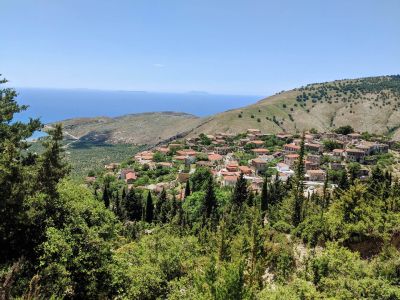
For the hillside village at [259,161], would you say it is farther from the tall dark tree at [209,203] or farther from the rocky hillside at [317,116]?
the rocky hillside at [317,116]

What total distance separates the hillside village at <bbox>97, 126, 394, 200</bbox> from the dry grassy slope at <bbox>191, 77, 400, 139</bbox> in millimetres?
41627

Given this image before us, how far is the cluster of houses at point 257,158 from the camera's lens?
257 feet

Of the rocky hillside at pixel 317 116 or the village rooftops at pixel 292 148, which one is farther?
the rocky hillside at pixel 317 116

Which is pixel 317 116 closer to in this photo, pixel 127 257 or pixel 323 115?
pixel 323 115

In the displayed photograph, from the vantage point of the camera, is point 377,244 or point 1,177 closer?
point 1,177

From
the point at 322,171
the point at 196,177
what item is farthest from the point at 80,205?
the point at 322,171

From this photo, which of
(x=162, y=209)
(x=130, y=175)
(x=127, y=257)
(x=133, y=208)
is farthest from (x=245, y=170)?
(x=127, y=257)

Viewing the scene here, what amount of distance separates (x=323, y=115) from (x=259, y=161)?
10429 cm

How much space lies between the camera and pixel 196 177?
76.1m

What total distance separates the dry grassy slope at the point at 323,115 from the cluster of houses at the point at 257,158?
40.3 m

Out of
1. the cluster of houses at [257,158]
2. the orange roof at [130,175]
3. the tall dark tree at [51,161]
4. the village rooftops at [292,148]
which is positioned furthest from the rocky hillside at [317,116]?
the tall dark tree at [51,161]

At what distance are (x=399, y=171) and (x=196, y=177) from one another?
42.3 metres

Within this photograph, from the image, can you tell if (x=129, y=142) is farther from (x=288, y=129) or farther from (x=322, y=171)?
(x=322, y=171)

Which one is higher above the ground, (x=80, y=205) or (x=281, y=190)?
(x=80, y=205)
